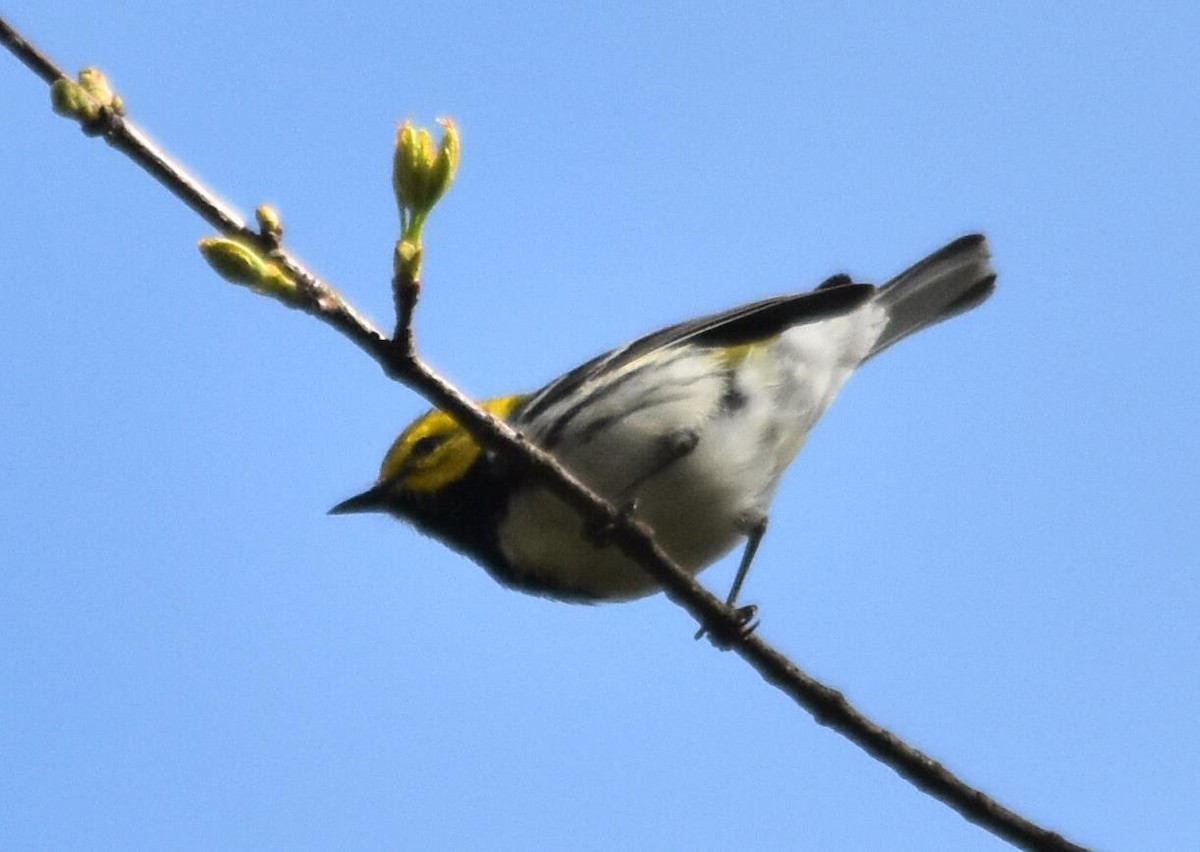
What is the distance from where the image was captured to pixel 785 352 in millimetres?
4953

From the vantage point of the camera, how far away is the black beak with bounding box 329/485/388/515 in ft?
17.5

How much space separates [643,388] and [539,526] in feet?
1.79

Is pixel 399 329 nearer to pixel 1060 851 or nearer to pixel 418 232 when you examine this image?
pixel 418 232

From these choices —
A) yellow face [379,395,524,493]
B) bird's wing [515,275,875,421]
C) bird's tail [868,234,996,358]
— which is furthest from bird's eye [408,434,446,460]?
bird's tail [868,234,996,358]

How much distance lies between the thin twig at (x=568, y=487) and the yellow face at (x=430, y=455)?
1.53 m

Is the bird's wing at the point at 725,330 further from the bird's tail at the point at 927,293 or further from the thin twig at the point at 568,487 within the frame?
the thin twig at the point at 568,487

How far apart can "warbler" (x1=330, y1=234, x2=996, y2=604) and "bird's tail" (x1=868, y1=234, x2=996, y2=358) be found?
0.26 m

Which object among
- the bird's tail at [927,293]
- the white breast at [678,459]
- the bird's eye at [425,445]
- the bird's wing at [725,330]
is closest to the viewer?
the white breast at [678,459]

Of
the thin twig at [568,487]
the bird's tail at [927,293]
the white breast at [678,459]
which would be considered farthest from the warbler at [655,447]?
the thin twig at [568,487]

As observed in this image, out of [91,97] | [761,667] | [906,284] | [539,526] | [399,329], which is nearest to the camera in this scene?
[91,97]

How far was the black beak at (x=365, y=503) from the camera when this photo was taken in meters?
5.32

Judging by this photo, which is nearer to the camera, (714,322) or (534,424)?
(534,424)

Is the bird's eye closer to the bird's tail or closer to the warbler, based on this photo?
the warbler

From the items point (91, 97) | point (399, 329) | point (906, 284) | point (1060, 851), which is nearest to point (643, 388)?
point (906, 284)
